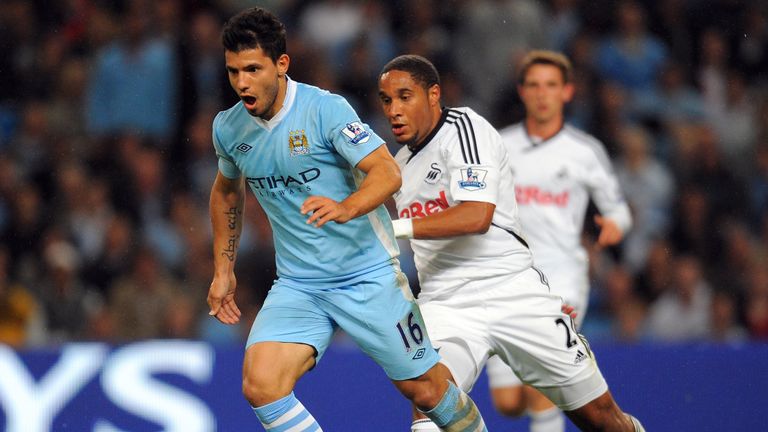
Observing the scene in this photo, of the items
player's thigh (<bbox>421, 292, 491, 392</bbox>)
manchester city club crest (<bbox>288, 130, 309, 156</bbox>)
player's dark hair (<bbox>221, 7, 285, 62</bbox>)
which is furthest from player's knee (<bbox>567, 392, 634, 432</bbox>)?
player's dark hair (<bbox>221, 7, 285, 62</bbox>)

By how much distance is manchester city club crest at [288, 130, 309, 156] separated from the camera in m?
4.83

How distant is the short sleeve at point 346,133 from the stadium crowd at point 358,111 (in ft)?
12.8

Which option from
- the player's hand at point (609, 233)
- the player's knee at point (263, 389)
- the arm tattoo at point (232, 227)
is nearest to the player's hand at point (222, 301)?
the arm tattoo at point (232, 227)

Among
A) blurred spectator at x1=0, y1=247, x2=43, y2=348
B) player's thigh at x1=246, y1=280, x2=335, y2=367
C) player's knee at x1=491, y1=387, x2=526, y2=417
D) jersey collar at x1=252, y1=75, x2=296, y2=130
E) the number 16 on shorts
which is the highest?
jersey collar at x1=252, y1=75, x2=296, y2=130

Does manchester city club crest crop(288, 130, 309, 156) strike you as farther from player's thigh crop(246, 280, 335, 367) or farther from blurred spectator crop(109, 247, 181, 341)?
blurred spectator crop(109, 247, 181, 341)

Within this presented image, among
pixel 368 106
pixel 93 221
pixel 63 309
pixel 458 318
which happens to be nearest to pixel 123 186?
pixel 93 221

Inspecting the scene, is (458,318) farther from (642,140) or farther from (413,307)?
(642,140)

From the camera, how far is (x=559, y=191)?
21.9 feet

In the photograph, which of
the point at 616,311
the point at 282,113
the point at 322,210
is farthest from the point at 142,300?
the point at 322,210

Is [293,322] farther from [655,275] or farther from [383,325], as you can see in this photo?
[655,275]

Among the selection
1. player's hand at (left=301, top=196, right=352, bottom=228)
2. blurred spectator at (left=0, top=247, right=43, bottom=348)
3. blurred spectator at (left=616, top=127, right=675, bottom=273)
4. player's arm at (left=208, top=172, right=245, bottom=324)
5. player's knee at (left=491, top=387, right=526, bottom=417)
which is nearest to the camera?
player's hand at (left=301, top=196, right=352, bottom=228)

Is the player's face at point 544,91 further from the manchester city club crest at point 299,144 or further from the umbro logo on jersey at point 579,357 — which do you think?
the manchester city club crest at point 299,144

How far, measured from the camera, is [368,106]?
9828mm

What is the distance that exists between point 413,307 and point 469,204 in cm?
50
